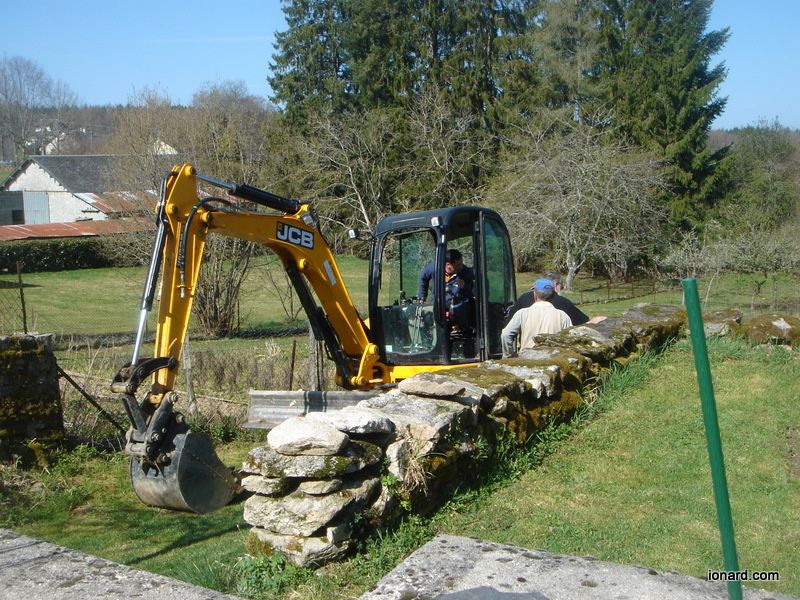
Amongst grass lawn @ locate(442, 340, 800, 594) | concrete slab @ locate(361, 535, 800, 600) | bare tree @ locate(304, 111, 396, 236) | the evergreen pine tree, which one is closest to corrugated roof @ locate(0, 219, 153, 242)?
bare tree @ locate(304, 111, 396, 236)

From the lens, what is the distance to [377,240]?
415 inches

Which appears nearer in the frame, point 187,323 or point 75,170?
point 187,323

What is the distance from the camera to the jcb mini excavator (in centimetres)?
769

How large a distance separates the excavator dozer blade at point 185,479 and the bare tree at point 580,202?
90.1 ft

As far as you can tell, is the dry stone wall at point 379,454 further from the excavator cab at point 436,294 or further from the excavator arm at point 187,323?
the excavator cab at point 436,294

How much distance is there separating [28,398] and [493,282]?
5.48 metres

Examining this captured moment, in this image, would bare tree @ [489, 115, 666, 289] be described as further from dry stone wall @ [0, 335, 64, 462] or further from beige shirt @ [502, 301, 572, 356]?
dry stone wall @ [0, 335, 64, 462]

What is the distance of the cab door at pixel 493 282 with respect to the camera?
1037 cm

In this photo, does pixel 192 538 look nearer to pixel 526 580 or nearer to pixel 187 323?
pixel 187 323

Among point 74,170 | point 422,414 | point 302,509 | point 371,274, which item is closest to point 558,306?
point 371,274

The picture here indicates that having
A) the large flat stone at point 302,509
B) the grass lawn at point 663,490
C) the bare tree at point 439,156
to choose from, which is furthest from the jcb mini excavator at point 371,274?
the bare tree at point 439,156

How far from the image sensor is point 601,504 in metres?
5.74

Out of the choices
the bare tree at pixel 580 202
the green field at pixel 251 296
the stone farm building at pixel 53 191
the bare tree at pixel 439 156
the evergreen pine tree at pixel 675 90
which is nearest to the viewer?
the green field at pixel 251 296

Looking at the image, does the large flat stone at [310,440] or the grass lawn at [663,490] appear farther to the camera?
the grass lawn at [663,490]
